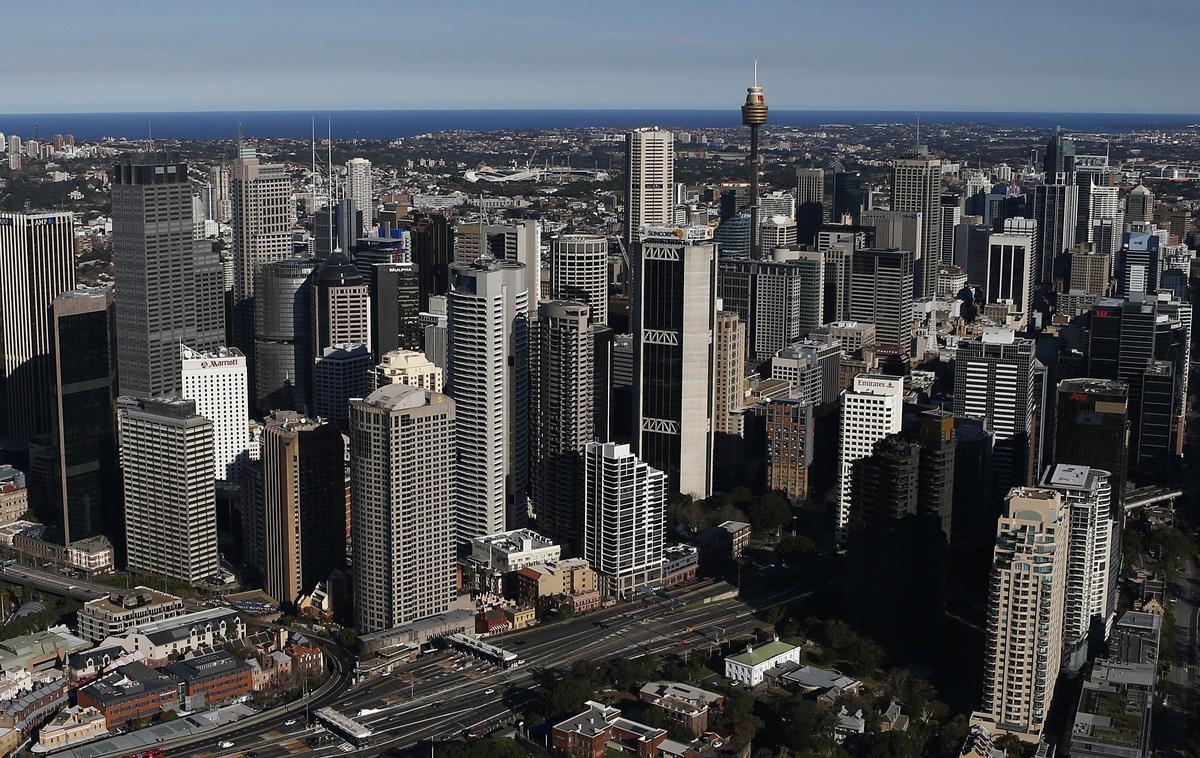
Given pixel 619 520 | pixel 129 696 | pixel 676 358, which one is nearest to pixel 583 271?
pixel 676 358

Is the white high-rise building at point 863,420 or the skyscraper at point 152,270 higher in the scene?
the skyscraper at point 152,270

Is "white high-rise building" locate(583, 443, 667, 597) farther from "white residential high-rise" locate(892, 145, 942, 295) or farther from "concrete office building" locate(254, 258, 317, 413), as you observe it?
"white residential high-rise" locate(892, 145, 942, 295)

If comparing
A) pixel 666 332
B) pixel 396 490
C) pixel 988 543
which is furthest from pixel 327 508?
pixel 988 543

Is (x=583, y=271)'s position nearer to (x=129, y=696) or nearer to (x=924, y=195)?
(x=129, y=696)

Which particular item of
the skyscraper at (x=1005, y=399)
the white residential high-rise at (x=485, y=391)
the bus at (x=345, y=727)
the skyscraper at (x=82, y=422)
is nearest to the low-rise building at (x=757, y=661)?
the bus at (x=345, y=727)

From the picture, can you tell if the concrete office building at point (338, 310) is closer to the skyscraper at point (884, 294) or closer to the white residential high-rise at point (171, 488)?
the white residential high-rise at point (171, 488)

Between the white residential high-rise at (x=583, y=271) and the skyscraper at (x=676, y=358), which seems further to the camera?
the white residential high-rise at (x=583, y=271)

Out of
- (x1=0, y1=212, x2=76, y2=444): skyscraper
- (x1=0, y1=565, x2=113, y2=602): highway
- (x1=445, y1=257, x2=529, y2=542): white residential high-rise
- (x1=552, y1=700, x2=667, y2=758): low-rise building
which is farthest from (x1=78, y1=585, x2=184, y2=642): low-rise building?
(x1=0, y1=212, x2=76, y2=444): skyscraper
